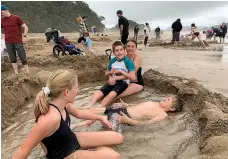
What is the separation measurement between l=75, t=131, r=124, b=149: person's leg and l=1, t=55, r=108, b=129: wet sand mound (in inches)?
71.2

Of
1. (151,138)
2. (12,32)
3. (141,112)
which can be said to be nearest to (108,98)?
(141,112)

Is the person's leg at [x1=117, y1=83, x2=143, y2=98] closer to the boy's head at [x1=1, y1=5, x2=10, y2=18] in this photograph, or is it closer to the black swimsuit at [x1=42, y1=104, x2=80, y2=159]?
the black swimsuit at [x1=42, y1=104, x2=80, y2=159]

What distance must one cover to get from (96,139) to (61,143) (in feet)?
2.12

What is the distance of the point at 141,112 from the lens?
4.82 meters

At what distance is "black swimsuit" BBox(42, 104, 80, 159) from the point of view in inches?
117

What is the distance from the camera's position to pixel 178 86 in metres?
6.30

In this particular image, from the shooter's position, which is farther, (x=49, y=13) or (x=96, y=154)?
(x=49, y=13)

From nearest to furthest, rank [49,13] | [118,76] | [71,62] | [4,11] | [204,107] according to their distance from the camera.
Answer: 1. [204,107]
2. [118,76]
3. [4,11]
4. [71,62]
5. [49,13]

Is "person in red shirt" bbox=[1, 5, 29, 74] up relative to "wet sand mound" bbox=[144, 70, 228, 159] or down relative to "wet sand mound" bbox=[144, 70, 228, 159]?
up

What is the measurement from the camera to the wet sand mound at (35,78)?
5484 millimetres

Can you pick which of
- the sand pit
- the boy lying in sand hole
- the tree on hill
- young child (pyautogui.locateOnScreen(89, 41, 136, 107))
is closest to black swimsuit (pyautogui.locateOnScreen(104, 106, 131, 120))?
the boy lying in sand hole

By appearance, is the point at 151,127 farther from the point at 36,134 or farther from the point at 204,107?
the point at 36,134

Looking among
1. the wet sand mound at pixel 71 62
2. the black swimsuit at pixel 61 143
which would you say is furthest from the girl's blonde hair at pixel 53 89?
the wet sand mound at pixel 71 62

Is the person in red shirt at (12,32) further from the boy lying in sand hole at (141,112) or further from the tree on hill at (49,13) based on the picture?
the tree on hill at (49,13)
